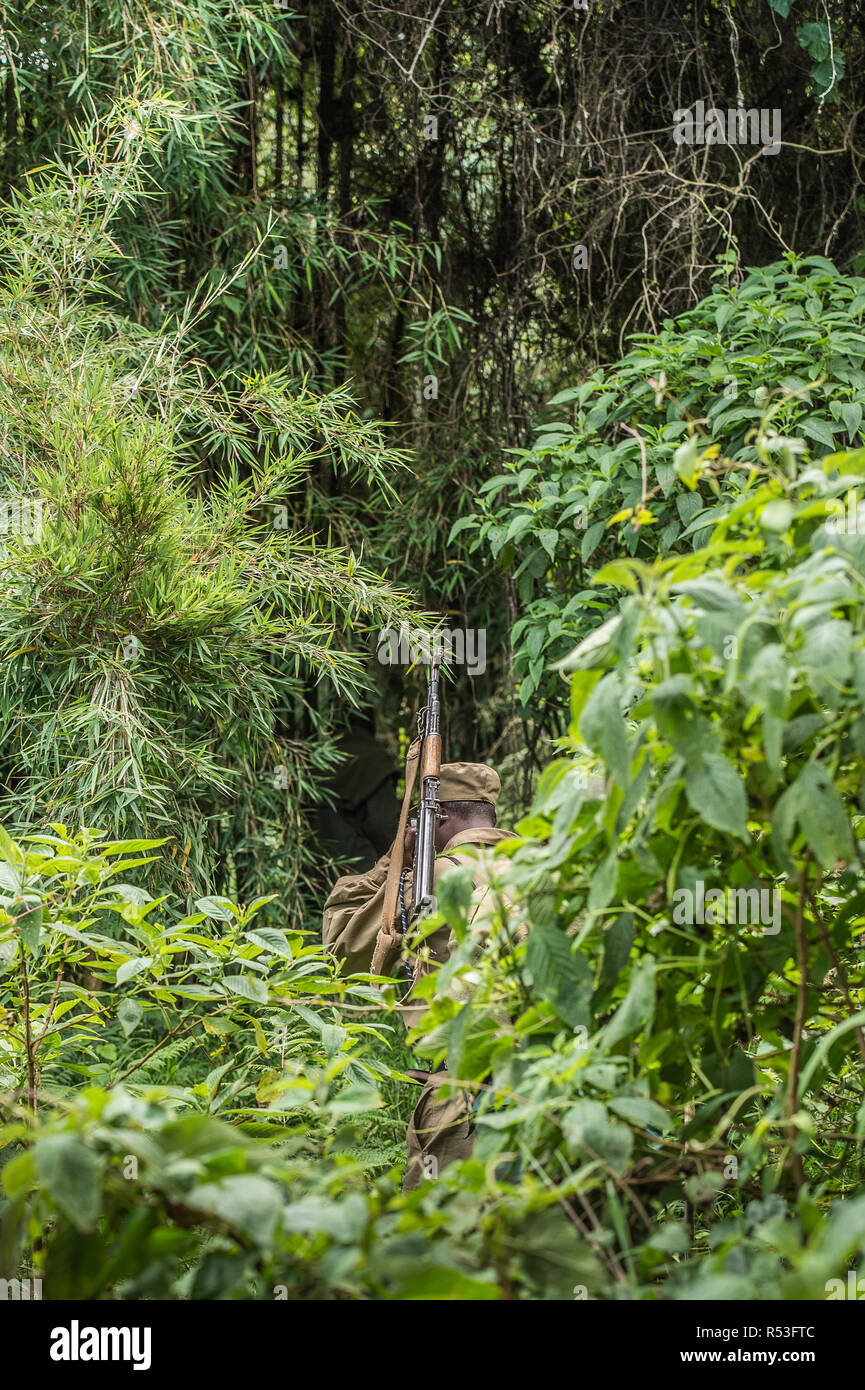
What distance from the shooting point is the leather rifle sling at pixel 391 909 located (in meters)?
2.02

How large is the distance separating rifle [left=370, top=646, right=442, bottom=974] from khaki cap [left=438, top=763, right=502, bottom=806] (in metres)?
0.07

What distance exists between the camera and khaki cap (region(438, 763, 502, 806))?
7.41 feet

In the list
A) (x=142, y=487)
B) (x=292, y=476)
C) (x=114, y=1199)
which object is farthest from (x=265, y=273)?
(x=114, y=1199)

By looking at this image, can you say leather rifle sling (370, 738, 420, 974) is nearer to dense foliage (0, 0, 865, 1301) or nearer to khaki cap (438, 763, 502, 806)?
Answer: khaki cap (438, 763, 502, 806)

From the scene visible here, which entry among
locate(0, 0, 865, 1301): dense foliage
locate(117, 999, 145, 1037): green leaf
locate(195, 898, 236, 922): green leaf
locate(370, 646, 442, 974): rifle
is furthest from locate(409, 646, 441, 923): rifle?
locate(117, 999, 145, 1037): green leaf

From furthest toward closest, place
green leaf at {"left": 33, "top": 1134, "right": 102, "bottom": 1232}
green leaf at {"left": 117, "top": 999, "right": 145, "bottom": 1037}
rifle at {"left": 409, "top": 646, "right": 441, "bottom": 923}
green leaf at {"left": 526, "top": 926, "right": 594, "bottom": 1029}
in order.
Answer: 1. rifle at {"left": 409, "top": 646, "right": 441, "bottom": 923}
2. green leaf at {"left": 117, "top": 999, "right": 145, "bottom": 1037}
3. green leaf at {"left": 526, "top": 926, "right": 594, "bottom": 1029}
4. green leaf at {"left": 33, "top": 1134, "right": 102, "bottom": 1232}

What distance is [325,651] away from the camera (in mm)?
2316

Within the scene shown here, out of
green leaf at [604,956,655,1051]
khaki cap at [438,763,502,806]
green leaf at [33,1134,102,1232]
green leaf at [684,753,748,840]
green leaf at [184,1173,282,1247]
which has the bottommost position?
green leaf at [184,1173,282,1247]

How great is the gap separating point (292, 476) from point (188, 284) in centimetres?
76

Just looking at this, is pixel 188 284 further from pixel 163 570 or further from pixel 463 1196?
pixel 463 1196

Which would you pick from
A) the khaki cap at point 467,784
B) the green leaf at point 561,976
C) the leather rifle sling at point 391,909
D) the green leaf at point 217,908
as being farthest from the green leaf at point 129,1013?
the khaki cap at point 467,784

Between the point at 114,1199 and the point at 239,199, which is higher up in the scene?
the point at 239,199

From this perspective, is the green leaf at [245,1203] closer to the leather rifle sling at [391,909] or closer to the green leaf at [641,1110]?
the green leaf at [641,1110]
